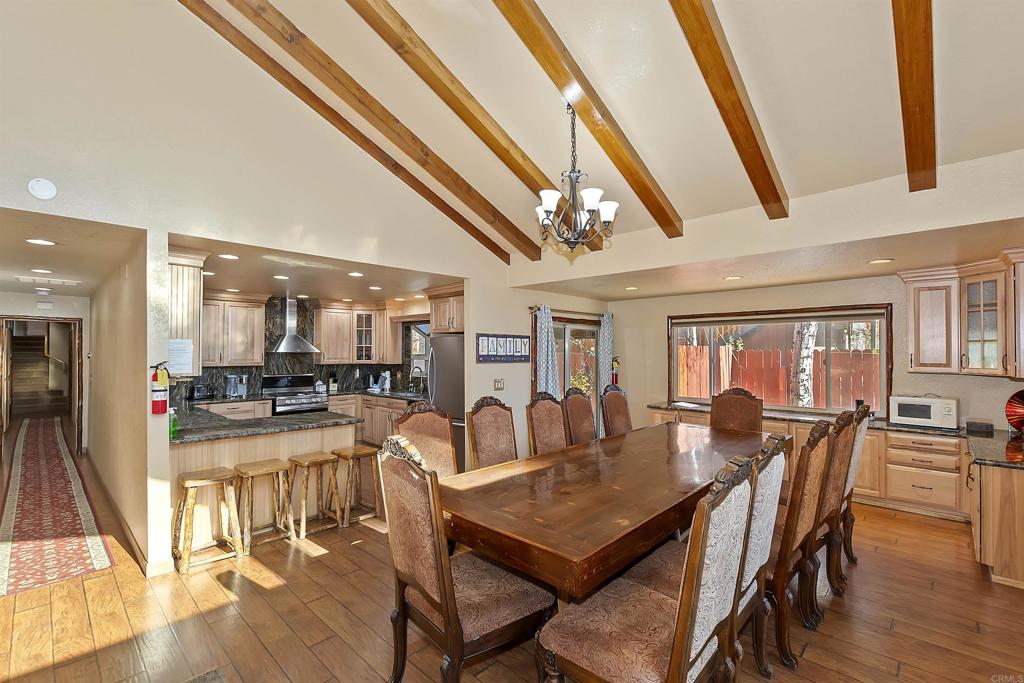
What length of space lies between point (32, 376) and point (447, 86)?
45.8 ft

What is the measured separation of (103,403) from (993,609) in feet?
24.5

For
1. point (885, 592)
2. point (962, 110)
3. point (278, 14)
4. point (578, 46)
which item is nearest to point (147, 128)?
point (278, 14)

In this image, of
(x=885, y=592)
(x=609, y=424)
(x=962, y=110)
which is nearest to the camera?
(x=962, y=110)

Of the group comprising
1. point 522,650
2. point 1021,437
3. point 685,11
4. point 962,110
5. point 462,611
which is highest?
point 685,11

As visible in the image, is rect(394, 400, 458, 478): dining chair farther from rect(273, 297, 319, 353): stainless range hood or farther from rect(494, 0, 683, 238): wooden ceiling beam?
rect(273, 297, 319, 353): stainless range hood

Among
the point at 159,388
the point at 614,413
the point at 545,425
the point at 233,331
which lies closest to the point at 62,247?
the point at 159,388

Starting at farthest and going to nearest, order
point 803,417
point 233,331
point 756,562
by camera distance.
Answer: point 233,331 < point 803,417 < point 756,562

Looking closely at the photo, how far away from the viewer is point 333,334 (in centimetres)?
718

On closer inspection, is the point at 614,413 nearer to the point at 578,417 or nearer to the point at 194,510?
the point at 578,417

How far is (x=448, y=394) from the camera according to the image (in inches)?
209

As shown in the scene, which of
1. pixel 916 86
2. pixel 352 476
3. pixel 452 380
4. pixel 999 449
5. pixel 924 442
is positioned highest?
pixel 916 86

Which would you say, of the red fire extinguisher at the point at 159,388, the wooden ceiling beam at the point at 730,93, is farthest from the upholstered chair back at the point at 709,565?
the red fire extinguisher at the point at 159,388

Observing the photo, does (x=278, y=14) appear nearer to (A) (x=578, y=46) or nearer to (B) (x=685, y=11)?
(A) (x=578, y=46)

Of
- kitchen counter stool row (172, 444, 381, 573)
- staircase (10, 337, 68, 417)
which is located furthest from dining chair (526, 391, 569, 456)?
staircase (10, 337, 68, 417)
